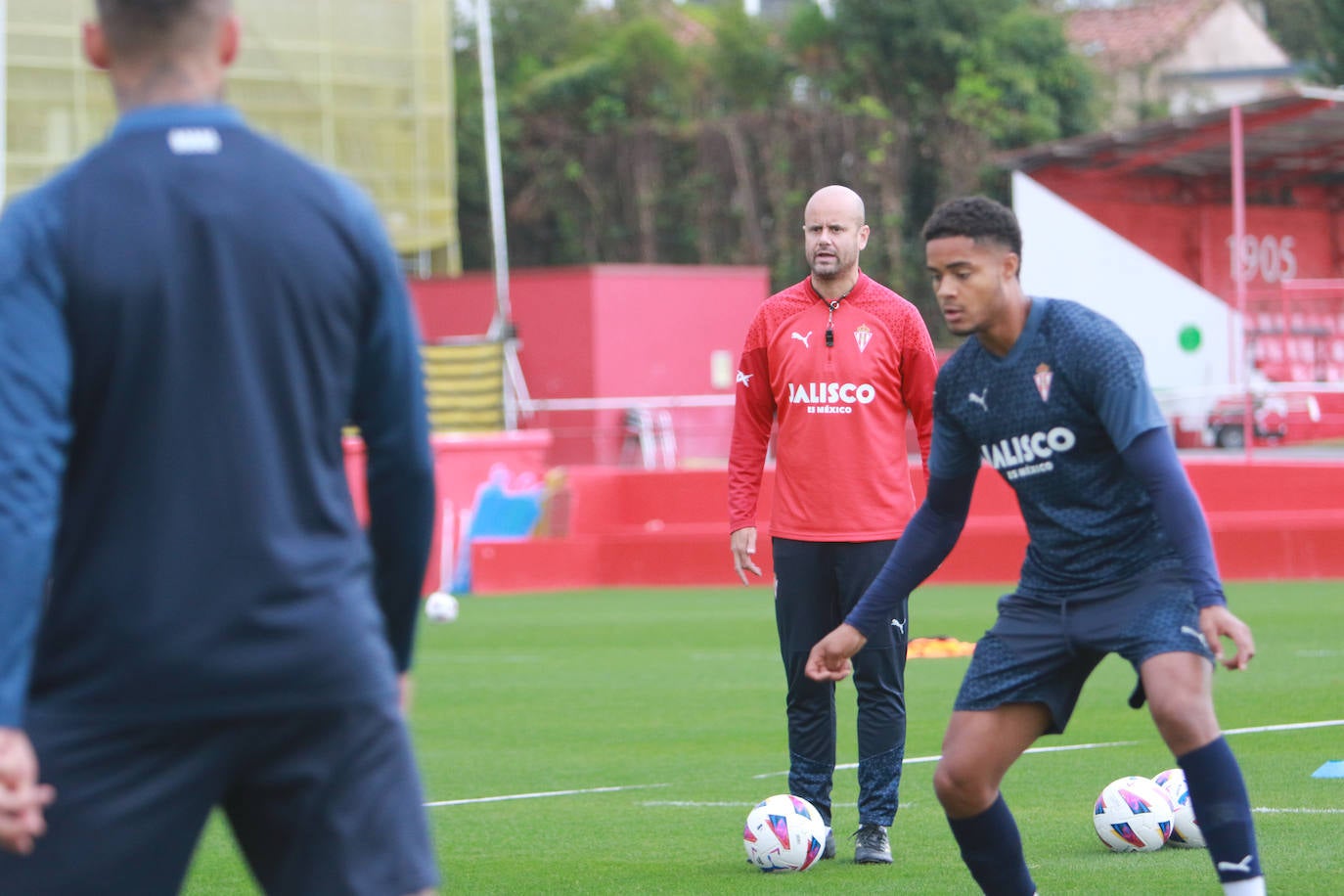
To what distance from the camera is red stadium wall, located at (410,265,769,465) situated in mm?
34600

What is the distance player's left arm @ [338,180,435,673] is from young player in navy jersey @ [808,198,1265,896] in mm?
2174

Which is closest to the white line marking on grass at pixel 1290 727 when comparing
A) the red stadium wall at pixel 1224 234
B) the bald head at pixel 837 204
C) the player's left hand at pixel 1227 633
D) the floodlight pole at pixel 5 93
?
the bald head at pixel 837 204

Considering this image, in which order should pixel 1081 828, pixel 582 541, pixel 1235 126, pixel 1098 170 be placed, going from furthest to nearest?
pixel 1098 170 → pixel 1235 126 → pixel 582 541 → pixel 1081 828

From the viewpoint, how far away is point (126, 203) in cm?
300

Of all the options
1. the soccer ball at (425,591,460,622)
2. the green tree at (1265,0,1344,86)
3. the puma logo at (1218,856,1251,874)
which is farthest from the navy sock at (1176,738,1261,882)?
the green tree at (1265,0,1344,86)

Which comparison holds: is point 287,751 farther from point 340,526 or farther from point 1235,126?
point 1235,126

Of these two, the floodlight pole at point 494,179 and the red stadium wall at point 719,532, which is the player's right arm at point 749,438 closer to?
the red stadium wall at point 719,532

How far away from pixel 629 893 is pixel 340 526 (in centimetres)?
379

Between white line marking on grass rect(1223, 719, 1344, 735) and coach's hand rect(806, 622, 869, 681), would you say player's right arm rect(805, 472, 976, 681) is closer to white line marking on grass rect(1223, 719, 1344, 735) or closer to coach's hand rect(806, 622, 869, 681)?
coach's hand rect(806, 622, 869, 681)

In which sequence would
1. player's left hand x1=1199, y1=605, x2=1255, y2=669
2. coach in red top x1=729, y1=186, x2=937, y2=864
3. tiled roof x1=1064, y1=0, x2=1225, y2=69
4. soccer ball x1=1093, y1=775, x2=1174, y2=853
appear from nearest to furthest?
player's left hand x1=1199, y1=605, x2=1255, y2=669 → soccer ball x1=1093, y1=775, x2=1174, y2=853 → coach in red top x1=729, y1=186, x2=937, y2=864 → tiled roof x1=1064, y1=0, x2=1225, y2=69

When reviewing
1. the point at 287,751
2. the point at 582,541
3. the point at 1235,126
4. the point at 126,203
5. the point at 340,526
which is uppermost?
the point at 1235,126

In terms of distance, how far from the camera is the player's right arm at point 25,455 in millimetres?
2877

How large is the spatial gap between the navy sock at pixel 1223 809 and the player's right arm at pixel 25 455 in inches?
118

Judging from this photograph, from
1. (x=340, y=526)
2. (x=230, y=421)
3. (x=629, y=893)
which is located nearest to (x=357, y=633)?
(x=340, y=526)
